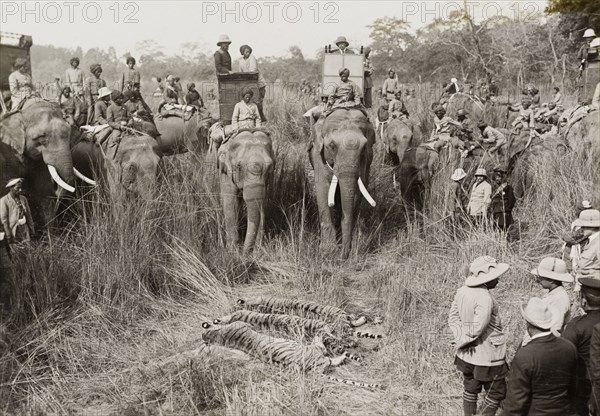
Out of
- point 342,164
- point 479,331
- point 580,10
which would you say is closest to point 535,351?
point 479,331

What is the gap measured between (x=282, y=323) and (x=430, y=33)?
2520 centimetres

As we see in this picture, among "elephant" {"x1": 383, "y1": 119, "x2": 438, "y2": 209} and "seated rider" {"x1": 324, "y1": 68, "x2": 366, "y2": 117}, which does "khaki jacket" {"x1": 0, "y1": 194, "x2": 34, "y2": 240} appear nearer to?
"seated rider" {"x1": 324, "y1": 68, "x2": 366, "y2": 117}

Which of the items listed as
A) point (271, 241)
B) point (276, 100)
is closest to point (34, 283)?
point (271, 241)

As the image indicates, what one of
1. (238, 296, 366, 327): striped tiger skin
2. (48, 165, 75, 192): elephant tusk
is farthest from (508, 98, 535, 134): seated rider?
(48, 165, 75, 192): elephant tusk

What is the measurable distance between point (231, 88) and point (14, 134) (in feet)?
12.0

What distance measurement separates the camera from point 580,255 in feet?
21.7

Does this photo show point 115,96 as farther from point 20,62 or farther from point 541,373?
point 541,373

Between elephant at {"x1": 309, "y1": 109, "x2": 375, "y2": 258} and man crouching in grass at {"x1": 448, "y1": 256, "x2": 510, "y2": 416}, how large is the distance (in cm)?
394

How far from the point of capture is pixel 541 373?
4.68 meters

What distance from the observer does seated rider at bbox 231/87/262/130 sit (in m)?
10.3

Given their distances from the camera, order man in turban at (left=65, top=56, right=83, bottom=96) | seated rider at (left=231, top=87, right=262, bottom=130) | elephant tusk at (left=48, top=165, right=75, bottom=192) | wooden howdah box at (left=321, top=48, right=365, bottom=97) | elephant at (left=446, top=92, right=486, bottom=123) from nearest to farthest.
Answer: elephant tusk at (left=48, top=165, right=75, bottom=192) < seated rider at (left=231, top=87, right=262, bottom=130) < wooden howdah box at (left=321, top=48, right=365, bottom=97) < man in turban at (left=65, top=56, right=83, bottom=96) < elephant at (left=446, top=92, right=486, bottom=123)

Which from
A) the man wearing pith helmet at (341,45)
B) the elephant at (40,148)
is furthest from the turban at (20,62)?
the man wearing pith helmet at (341,45)

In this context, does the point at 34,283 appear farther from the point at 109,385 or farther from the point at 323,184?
the point at 323,184

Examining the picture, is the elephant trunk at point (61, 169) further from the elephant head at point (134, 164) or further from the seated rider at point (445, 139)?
the seated rider at point (445, 139)
